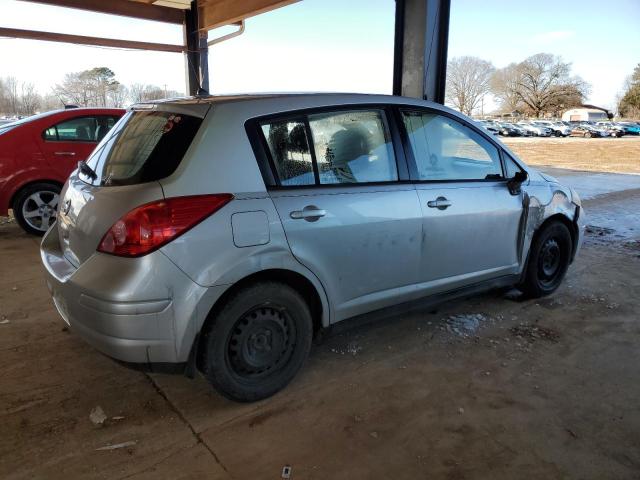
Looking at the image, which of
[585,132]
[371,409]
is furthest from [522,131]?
[371,409]

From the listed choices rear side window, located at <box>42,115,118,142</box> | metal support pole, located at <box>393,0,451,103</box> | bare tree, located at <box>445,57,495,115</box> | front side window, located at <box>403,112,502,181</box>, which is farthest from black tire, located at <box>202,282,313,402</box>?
bare tree, located at <box>445,57,495,115</box>

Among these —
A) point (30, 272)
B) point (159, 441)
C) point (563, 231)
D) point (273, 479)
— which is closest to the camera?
point (273, 479)

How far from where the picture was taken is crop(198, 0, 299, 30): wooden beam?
30.2 ft

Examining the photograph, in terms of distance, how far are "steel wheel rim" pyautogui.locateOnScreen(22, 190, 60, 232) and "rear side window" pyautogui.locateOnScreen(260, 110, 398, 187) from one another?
4.88 metres

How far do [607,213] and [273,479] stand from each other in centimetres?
834

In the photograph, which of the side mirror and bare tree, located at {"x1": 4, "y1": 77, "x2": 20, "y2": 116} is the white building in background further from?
the side mirror

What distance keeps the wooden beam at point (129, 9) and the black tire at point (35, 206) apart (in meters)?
5.16

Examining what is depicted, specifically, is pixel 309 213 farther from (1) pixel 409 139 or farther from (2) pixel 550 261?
(2) pixel 550 261

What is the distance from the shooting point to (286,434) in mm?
2473

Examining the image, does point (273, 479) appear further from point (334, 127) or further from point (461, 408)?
point (334, 127)

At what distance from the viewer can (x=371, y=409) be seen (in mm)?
2682

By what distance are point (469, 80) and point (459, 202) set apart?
315 feet

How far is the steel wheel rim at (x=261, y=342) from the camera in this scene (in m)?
2.59

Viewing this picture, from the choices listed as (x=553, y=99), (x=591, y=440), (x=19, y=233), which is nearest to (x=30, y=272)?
(x=19, y=233)
